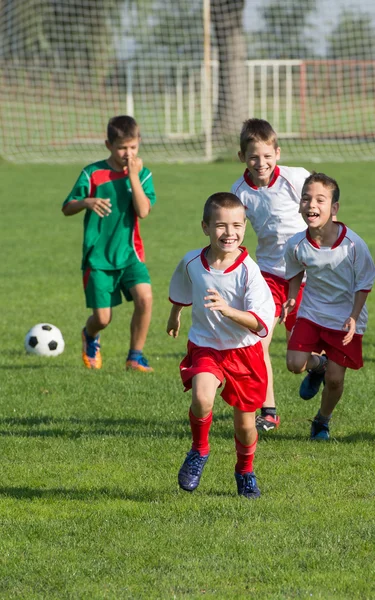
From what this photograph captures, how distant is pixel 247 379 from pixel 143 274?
3118mm

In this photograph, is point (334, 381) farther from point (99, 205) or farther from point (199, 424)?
point (99, 205)

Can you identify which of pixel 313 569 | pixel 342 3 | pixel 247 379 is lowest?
pixel 313 569

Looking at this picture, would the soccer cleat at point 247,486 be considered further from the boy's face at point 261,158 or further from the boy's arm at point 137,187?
the boy's arm at point 137,187

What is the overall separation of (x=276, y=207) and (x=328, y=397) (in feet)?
4.20

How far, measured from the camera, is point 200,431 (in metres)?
4.84

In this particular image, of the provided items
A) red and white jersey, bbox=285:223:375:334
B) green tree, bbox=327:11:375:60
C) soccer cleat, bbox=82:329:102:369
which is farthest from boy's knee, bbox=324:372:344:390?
green tree, bbox=327:11:375:60

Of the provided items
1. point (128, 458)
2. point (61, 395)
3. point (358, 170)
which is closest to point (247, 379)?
point (128, 458)

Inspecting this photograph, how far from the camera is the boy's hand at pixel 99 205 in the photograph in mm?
7242

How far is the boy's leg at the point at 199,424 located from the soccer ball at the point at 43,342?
3.75 meters

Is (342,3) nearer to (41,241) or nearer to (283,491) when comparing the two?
(41,241)

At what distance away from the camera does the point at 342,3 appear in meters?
29.0

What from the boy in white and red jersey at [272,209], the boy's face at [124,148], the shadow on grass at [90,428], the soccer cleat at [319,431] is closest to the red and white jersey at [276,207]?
the boy in white and red jersey at [272,209]

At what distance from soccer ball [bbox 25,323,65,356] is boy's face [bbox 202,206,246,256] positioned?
396 cm

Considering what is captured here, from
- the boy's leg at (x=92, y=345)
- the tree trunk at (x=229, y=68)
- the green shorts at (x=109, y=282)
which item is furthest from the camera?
the tree trunk at (x=229, y=68)
